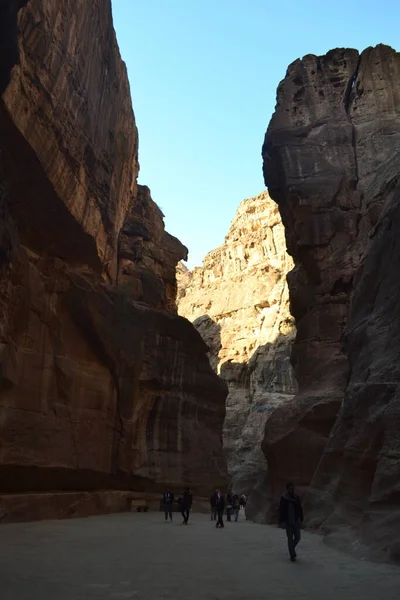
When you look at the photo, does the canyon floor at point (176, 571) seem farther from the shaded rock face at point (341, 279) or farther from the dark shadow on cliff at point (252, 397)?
the dark shadow on cliff at point (252, 397)

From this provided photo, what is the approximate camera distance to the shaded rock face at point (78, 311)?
1650 cm

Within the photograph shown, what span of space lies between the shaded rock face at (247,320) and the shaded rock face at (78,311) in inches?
791

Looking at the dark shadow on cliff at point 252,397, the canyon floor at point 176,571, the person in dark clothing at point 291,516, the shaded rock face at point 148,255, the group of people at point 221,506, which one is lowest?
the group of people at point 221,506

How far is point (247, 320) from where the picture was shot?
7312 centimetres

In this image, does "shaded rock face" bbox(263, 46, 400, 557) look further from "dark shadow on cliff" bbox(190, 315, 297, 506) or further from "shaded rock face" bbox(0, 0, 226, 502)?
"dark shadow on cliff" bbox(190, 315, 297, 506)

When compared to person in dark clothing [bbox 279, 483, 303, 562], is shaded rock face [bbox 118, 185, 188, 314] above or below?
above

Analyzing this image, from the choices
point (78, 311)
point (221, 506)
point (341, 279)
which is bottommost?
point (221, 506)

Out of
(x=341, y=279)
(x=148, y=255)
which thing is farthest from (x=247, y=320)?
(x=341, y=279)

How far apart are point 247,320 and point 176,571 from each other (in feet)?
217

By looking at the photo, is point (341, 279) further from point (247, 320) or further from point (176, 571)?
point (247, 320)

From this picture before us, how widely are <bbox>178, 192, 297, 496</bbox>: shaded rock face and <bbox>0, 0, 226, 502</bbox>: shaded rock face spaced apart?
65.9ft

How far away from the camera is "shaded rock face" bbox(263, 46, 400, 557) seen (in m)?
11.6

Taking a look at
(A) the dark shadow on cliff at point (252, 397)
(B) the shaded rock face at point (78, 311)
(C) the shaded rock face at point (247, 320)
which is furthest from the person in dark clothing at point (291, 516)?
(A) the dark shadow on cliff at point (252, 397)

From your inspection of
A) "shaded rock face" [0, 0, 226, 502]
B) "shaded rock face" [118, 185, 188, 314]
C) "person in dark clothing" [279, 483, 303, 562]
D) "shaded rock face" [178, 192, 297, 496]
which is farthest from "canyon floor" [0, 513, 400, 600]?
"shaded rock face" [178, 192, 297, 496]
